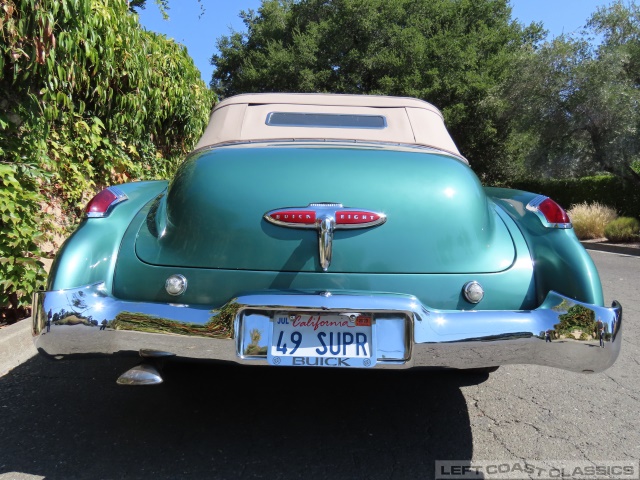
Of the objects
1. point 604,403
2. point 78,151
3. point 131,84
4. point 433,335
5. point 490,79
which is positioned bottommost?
point 604,403

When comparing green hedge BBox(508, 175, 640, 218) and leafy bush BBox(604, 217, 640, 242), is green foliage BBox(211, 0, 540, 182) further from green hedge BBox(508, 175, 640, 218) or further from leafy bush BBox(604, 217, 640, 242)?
leafy bush BBox(604, 217, 640, 242)

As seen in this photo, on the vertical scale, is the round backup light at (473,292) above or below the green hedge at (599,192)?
above

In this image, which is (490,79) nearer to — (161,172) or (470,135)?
(470,135)

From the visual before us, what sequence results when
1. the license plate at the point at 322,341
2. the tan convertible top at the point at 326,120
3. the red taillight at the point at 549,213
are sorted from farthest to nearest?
the tan convertible top at the point at 326,120
the red taillight at the point at 549,213
the license plate at the point at 322,341

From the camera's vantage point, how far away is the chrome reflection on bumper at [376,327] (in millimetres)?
2217

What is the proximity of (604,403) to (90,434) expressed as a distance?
2.64m

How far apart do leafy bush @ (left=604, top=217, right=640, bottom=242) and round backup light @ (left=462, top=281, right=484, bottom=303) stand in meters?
12.9

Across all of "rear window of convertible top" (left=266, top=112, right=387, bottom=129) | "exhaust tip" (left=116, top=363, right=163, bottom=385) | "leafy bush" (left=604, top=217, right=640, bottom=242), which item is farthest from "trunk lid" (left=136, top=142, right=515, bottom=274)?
"leafy bush" (left=604, top=217, right=640, bottom=242)

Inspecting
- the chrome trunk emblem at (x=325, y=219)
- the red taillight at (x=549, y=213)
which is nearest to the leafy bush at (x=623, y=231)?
the red taillight at (x=549, y=213)

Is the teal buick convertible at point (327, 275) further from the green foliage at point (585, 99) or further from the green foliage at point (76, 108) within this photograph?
the green foliage at point (585, 99)

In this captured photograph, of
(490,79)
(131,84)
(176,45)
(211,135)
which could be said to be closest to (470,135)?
(490,79)

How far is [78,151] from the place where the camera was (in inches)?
215

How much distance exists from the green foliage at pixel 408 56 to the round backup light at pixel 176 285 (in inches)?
883

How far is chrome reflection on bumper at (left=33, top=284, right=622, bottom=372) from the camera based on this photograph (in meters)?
2.22
